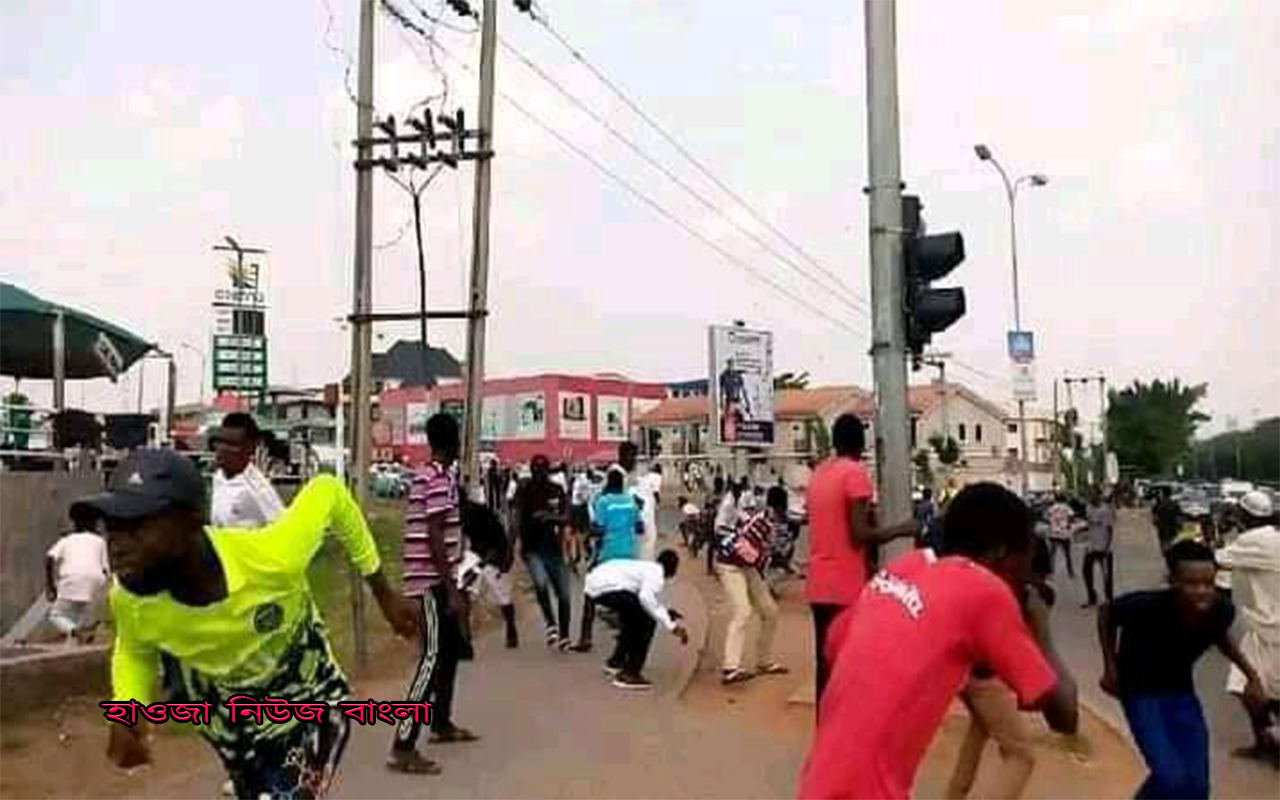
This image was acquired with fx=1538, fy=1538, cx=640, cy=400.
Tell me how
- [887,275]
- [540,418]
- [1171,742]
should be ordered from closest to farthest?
[1171,742]
[887,275]
[540,418]

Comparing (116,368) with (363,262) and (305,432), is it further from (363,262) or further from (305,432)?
(305,432)

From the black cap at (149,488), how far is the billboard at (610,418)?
7435 centimetres

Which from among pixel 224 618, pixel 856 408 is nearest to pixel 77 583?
pixel 224 618

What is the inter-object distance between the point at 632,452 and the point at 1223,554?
540 centimetres

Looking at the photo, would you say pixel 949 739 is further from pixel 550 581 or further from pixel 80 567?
pixel 80 567

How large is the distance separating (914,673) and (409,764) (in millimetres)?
4844

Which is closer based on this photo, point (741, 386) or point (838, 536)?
point (838, 536)

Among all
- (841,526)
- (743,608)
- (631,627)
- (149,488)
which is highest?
(149,488)

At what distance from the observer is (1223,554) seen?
955 centimetres

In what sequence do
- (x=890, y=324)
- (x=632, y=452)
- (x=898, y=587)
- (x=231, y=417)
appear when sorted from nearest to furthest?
1. (x=898, y=587)
2. (x=231, y=417)
3. (x=890, y=324)
4. (x=632, y=452)

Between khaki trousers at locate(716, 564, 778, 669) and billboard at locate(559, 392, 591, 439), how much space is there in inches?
2499

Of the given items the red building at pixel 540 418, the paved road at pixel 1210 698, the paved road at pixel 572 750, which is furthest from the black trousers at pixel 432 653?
the red building at pixel 540 418

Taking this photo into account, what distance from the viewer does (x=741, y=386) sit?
2773 centimetres

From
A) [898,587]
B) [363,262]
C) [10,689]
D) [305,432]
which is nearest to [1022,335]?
[305,432]
